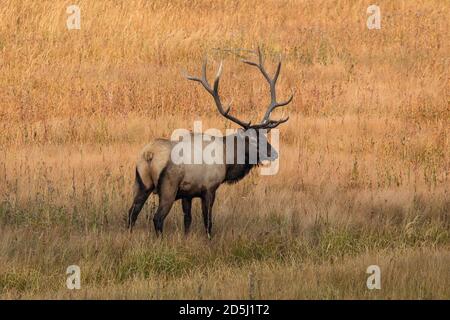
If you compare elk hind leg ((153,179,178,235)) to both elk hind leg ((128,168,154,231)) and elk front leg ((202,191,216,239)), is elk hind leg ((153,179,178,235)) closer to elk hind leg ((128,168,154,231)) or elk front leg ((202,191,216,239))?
elk hind leg ((128,168,154,231))

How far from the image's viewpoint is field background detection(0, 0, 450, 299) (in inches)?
335

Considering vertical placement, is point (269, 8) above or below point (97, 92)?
above

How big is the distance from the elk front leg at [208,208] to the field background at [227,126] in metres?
0.15

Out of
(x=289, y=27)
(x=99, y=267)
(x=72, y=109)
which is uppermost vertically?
(x=289, y=27)

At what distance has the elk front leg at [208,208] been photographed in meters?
9.43

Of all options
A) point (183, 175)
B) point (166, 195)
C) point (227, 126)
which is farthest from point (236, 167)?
point (227, 126)

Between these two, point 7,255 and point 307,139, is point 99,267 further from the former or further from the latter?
point 307,139

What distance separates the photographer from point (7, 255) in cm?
885

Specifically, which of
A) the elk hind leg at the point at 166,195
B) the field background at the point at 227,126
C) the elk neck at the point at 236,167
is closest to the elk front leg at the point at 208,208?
the field background at the point at 227,126

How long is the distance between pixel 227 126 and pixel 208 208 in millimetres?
4719

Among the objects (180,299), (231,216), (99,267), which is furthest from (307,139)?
(180,299)

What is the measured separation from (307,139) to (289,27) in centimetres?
659

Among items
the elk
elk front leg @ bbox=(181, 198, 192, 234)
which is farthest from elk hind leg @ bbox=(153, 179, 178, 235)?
elk front leg @ bbox=(181, 198, 192, 234)
